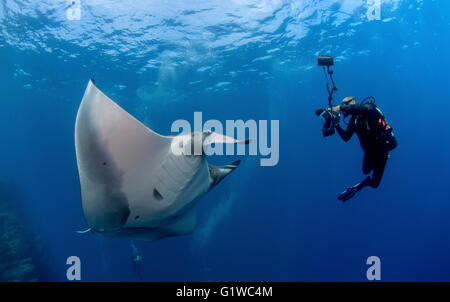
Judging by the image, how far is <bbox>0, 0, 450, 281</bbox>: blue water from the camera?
15477mm

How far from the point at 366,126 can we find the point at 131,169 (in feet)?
15.6

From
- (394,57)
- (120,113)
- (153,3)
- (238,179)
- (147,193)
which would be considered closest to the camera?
(120,113)

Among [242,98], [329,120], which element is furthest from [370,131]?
[242,98]

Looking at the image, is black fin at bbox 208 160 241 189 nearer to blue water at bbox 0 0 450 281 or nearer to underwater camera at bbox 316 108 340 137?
underwater camera at bbox 316 108 340 137

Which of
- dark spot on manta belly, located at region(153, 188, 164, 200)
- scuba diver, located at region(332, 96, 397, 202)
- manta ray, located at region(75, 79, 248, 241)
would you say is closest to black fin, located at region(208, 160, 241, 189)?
manta ray, located at region(75, 79, 248, 241)

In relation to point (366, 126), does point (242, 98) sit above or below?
above

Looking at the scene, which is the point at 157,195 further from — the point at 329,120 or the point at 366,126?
the point at 366,126

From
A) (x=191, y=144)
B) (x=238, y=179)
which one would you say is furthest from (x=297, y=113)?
(x=191, y=144)

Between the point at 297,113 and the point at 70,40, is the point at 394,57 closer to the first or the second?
the point at 297,113

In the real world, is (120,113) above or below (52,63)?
below

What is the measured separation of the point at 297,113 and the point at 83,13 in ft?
105

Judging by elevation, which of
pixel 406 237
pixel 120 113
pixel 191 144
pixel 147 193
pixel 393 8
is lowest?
pixel 406 237

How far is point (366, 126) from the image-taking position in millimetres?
5309
